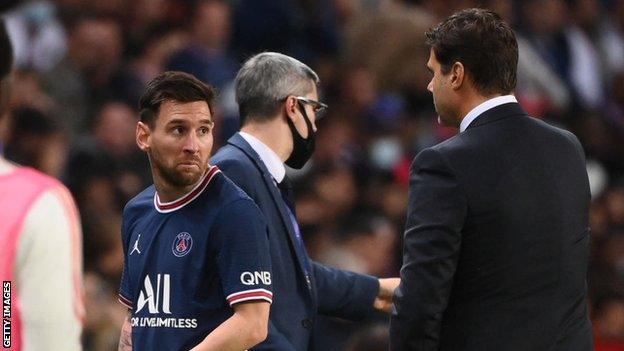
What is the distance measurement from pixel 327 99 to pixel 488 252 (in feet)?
20.4

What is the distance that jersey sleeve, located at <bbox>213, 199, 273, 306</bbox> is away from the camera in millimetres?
3926

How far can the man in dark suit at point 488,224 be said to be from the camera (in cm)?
393

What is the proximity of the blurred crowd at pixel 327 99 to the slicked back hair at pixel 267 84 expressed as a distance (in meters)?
1.47

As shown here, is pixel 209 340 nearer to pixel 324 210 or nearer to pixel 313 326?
pixel 313 326

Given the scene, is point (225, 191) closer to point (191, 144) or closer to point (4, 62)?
point (191, 144)

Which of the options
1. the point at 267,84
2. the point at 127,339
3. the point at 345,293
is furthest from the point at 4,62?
the point at 345,293

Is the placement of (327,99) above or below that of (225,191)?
above

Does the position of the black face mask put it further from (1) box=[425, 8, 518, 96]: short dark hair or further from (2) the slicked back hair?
(1) box=[425, 8, 518, 96]: short dark hair

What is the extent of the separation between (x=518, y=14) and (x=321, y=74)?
2.40 metres

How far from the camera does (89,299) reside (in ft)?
23.0

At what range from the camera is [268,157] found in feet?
15.4

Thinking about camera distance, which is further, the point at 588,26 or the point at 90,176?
the point at 588,26

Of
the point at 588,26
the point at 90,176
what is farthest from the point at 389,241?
the point at 588,26

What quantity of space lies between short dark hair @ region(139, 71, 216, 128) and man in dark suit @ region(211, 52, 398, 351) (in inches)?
Result: 17.3
